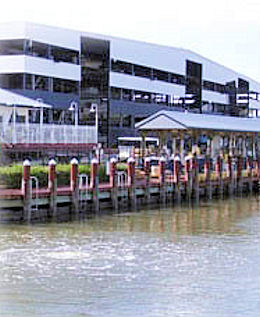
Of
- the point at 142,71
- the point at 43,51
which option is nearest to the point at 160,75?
the point at 142,71

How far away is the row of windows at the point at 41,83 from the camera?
4369 centimetres

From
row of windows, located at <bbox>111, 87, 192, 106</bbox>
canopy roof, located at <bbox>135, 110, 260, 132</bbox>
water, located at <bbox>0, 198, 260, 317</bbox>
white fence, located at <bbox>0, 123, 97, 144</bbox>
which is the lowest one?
water, located at <bbox>0, 198, 260, 317</bbox>

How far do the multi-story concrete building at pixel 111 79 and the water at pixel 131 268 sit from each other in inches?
581

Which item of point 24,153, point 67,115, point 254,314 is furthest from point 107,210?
point 67,115

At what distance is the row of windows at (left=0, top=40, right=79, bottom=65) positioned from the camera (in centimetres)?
4230

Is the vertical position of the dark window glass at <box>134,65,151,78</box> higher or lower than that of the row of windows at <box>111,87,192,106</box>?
higher

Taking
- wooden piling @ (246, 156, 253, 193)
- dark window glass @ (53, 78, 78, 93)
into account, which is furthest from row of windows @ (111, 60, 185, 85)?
wooden piling @ (246, 156, 253, 193)

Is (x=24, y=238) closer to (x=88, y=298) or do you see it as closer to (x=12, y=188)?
(x=12, y=188)

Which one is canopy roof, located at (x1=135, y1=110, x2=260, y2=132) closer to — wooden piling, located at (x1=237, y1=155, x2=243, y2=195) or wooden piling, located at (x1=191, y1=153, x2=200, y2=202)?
wooden piling, located at (x1=237, y1=155, x2=243, y2=195)

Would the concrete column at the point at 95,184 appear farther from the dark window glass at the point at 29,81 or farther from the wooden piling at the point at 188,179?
the dark window glass at the point at 29,81

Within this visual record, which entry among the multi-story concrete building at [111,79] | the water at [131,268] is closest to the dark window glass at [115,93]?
the multi-story concrete building at [111,79]

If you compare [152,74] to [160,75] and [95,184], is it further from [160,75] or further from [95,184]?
[95,184]

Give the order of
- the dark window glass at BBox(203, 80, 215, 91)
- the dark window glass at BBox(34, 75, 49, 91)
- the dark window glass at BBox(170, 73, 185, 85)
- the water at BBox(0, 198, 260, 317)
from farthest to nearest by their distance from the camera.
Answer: the dark window glass at BBox(203, 80, 215, 91) < the dark window glass at BBox(170, 73, 185, 85) < the dark window glass at BBox(34, 75, 49, 91) < the water at BBox(0, 198, 260, 317)

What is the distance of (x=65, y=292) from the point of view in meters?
11.3
